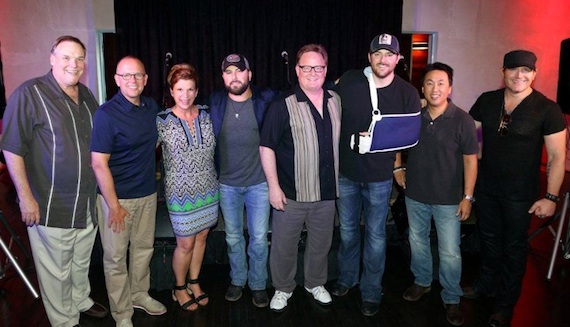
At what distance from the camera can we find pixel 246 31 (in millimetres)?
6609

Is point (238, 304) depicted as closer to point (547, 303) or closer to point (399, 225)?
point (399, 225)

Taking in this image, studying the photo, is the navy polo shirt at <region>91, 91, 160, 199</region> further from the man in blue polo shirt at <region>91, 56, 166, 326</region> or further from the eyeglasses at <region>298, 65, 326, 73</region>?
the eyeglasses at <region>298, 65, 326, 73</region>

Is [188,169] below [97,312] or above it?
above

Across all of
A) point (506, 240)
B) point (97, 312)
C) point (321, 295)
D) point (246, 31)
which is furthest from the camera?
point (246, 31)

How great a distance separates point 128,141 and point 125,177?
197 millimetres

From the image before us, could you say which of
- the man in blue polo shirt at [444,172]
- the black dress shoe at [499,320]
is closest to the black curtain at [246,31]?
the man in blue polo shirt at [444,172]

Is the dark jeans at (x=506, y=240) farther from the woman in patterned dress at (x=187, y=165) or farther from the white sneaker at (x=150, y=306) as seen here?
the white sneaker at (x=150, y=306)

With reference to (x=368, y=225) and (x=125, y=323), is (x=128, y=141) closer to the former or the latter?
(x=125, y=323)

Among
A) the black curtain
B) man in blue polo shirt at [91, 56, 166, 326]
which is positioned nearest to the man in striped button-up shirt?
man in blue polo shirt at [91, 56, 166, 326]

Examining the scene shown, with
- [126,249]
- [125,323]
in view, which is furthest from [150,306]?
[126,249]

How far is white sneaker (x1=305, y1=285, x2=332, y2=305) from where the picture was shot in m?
2.75

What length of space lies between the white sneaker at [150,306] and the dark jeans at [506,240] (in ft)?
6.23

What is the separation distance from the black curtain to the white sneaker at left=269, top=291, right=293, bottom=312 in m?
4.52

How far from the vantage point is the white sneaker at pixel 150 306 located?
2639 millimetres
